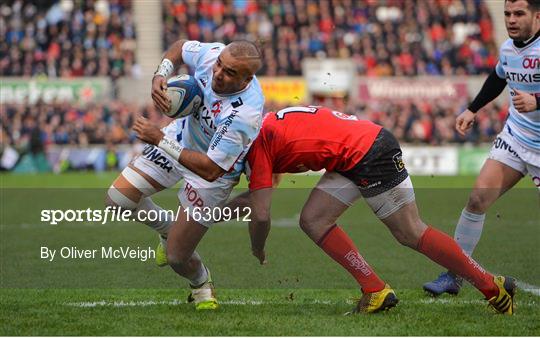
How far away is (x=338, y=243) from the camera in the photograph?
6629 mm

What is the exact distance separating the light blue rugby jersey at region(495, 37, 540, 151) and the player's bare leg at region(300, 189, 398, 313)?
180 centimetres

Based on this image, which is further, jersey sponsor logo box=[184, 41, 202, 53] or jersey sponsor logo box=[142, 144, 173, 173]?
jersey sponsor logo box=[142, 144, 173, 173]

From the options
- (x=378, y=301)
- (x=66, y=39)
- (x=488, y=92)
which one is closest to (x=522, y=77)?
(x=488, y=92)

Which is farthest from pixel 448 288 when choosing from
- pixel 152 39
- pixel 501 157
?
pixel 152 39

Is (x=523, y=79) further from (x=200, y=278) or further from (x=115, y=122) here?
(x=115, y=122)

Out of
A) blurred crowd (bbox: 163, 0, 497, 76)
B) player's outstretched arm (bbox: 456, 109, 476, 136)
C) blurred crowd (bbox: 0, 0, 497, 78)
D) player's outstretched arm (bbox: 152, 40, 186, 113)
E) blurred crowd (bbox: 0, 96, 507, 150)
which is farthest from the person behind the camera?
blurred crowd (bbox: 163, 0, 497, 76)

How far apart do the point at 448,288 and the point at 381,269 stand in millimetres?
1661

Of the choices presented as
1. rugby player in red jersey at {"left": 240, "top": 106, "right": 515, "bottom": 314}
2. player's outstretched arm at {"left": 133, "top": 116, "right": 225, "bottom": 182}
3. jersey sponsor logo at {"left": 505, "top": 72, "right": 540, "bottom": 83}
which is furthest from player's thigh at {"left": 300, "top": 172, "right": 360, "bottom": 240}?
jersey sponsor logo at {"left": 505, "top": 72, "right": 540, "bottom": 83}

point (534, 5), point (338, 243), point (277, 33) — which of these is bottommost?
point (277, 33)

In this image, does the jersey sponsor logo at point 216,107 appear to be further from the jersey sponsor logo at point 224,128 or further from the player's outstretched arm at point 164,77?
the player's outstretched arm at point 164,77

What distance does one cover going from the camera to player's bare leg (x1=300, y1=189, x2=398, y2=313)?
658 centimetres

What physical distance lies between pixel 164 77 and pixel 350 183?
57.3 inches

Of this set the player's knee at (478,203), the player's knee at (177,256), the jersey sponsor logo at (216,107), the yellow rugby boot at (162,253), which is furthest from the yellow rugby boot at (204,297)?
the player's knee at (478,203)

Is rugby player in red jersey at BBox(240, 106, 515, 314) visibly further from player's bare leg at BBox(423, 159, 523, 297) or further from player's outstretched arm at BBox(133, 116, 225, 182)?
player's bare leg at BBox(423, 159, 523, 297)
